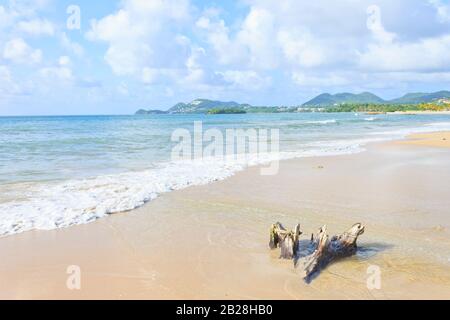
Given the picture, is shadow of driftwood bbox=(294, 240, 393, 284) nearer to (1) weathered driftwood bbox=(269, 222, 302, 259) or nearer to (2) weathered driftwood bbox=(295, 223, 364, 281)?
(2) weathered driftwood bbox=(295, 223, 364, 281)

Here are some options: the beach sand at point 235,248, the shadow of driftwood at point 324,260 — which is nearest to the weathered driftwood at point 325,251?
the shadow of driftwood at point 324,260

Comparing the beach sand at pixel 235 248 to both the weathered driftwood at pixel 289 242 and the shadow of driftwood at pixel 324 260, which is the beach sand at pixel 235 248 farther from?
the weathered driftwood at pixel 289 242

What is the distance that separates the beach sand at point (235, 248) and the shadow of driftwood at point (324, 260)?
0.14 ft

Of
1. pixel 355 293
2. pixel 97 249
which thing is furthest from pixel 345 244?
pixel 97 249

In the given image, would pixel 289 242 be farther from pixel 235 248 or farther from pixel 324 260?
pixel 235 248

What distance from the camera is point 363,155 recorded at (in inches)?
792

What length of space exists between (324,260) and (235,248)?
1.56 m

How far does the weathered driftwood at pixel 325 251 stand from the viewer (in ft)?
19.0

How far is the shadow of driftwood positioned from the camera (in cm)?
587

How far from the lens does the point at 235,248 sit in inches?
268

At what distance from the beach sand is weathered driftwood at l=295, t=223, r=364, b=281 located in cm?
13

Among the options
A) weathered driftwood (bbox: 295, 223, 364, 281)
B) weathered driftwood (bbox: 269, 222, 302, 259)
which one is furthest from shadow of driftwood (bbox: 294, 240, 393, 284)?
weathered driftwood (bbox: 269, 222, 302, 259)

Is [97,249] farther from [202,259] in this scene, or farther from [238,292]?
[238,292]
